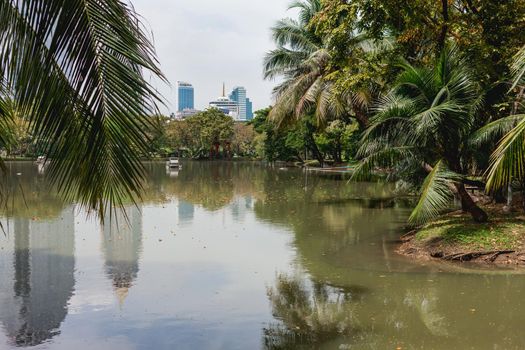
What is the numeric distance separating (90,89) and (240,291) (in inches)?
194

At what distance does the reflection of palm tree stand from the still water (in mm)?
23

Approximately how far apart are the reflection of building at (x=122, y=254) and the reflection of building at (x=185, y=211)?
5.04 feet

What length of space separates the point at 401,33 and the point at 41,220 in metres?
→ 10.8

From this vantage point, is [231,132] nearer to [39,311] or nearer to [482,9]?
[482,9]

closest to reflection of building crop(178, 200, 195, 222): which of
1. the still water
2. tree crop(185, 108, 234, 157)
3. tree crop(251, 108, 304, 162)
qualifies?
the still water

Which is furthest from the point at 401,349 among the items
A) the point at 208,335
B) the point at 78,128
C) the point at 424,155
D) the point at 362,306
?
the point at 424,155

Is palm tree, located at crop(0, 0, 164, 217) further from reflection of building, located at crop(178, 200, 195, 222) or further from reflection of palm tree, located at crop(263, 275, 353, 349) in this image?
reflection of building, located at crop(178, 200, 195, 222)

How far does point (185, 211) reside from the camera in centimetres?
1614

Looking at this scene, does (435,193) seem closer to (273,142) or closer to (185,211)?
(185,211)

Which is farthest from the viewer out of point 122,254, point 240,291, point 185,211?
point 185,211

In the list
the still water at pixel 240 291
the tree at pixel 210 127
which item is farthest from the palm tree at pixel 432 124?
the tree at pixel 210 127

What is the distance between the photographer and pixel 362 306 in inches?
253

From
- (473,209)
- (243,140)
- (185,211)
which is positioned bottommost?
(185,211)

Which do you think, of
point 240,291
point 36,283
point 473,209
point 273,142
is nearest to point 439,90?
point 473,209
